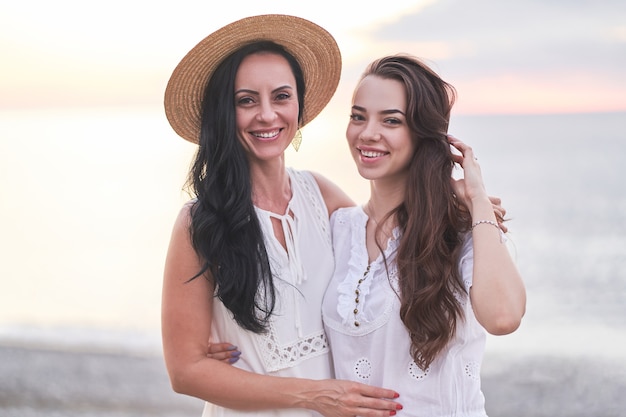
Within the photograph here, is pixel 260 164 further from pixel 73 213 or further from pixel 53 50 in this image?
pixel 53 50

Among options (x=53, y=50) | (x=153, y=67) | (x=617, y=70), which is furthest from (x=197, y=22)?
(x=617, y=70)

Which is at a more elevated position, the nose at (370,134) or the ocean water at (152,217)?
the ocean water at (152,217)

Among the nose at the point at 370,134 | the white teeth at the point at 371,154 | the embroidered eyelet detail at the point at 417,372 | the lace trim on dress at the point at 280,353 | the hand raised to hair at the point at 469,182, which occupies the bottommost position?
the embroidered eyelet detail at the point at 417,372

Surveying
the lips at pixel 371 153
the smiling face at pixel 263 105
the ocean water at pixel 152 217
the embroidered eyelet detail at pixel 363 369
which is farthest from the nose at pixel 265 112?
the ocean water at pixel 152 217

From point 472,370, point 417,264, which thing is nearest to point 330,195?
point 417,264

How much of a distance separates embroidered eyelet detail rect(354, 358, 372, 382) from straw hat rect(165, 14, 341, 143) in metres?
0.96


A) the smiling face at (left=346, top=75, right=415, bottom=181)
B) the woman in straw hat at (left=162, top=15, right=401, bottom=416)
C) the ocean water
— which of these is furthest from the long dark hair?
the ocean water

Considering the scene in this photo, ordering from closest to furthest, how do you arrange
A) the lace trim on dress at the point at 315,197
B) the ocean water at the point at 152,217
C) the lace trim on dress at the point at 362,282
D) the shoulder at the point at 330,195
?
the lace trim on dress at the point at 362,282, the lace trim on dress at the point at 315,197, the shoulder at the point at 330,195, the ocean water at the point at 152,217

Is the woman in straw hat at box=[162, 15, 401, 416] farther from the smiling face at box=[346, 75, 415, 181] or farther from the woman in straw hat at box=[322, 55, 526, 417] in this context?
the smiling face at box=[346, 75, 415, 181]

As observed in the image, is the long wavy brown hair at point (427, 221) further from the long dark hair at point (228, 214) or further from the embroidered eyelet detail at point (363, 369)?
the long dark hair at point (228, 214)

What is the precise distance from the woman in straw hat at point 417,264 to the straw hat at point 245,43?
27 cm

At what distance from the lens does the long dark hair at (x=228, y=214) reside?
112 inches

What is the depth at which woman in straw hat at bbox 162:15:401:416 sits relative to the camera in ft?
9.34

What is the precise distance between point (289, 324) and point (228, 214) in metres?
0.42
